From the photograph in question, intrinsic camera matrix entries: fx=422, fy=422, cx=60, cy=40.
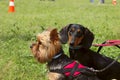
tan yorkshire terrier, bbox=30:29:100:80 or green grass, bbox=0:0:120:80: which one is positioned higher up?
tan yorkshire terrier, bbox=30:29:100:80

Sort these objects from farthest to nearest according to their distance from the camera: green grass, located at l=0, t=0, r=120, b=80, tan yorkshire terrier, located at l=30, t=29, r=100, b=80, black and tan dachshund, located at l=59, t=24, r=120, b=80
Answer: green grass, located at l=0, t=0, r=120, b=80 < black and tan dachshund, located at l=59, t=24, r=120, b=80 < tan yorkshire terrier, located at l=30, t=29, r=100, b=80

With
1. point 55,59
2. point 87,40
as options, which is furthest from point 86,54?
point 55,59

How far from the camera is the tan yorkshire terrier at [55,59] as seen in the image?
5750 mm

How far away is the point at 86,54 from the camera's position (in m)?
7.24

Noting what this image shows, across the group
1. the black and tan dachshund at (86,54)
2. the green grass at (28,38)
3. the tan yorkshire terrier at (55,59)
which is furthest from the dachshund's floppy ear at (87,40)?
the tan yorkshire terrier at (55,59)

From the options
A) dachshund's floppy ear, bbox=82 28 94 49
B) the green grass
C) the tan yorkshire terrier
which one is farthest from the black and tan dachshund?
the tan yorkshire terrier

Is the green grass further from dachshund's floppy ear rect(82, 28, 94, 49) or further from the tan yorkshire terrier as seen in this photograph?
the tan yorkshire terrier

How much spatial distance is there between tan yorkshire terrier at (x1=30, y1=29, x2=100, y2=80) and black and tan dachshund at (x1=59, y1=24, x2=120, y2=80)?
1192mm

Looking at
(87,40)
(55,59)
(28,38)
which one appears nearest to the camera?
(55,59)

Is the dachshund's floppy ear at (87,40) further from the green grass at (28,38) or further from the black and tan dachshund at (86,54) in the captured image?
the green grass at (28,38)

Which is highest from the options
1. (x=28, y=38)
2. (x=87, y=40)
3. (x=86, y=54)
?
(x=87, y=40)

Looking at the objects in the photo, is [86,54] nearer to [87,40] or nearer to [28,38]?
[87,40]

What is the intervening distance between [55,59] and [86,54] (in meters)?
1.41

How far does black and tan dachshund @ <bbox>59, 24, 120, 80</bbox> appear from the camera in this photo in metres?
7.15
